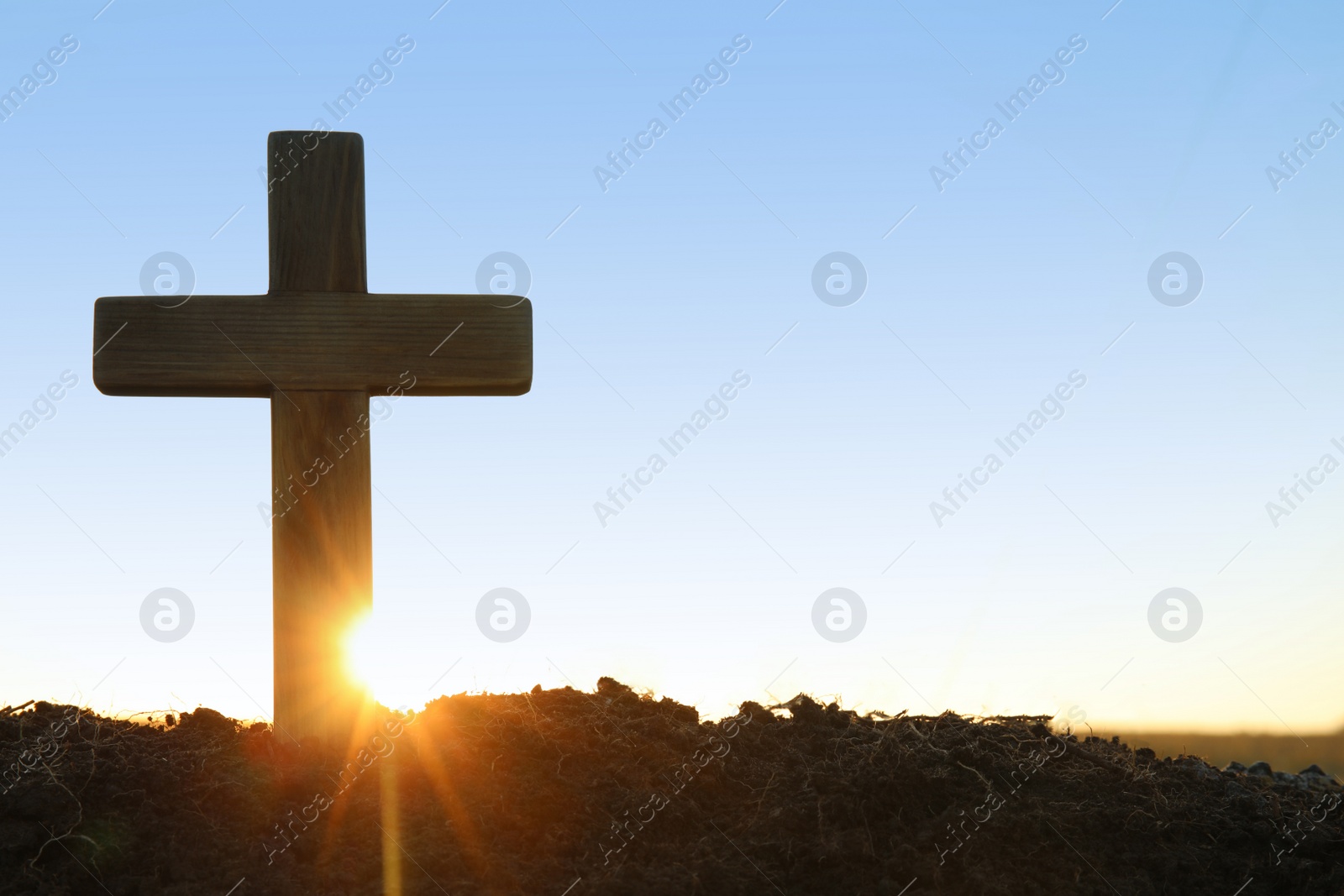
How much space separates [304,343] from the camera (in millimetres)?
5066

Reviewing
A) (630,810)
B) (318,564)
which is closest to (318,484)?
(318,564)

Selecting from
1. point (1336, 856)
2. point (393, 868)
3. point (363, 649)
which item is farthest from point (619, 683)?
point (1336, 856)

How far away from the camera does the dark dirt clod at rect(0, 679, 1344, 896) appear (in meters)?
3.97

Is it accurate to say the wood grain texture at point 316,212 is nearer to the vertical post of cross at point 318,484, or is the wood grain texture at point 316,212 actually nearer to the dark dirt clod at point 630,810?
the vertical post of cross at point 318,484

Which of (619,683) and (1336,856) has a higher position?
(619,683)

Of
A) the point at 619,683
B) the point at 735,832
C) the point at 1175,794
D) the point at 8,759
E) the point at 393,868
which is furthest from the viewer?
the point at 619,683

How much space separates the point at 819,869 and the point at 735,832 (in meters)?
0.37

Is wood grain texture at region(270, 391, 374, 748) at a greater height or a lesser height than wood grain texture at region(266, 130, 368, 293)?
lesser

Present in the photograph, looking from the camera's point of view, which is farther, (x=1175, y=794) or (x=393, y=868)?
(x=1175, y=794)

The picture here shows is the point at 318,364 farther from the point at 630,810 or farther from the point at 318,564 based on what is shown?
the point at 630,810

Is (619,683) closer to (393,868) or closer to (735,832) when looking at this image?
(735,832)

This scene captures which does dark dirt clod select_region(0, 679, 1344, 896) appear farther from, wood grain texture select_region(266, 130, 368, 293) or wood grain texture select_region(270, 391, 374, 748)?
wood grain texture select_region(266, 130, 368, 293)

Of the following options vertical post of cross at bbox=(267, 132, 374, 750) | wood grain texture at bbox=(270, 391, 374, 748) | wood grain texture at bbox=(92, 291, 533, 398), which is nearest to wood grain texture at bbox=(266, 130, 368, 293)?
vertical post of cross at bbox=(267, 132, 374, 750)

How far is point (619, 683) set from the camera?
5.27 m
